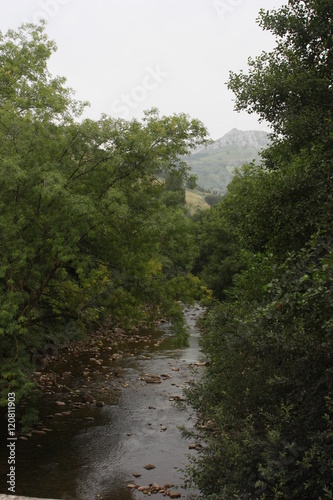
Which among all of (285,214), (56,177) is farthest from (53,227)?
(285,214)

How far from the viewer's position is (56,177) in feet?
36.0

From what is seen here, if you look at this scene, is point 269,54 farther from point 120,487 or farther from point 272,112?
point 120,487

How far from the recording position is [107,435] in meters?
12.8

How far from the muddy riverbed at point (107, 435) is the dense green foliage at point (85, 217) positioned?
76.5 inches

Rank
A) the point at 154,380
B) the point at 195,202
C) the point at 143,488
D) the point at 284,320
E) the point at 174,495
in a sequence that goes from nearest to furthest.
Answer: the point at 284,320 < the point at 174,495 < the point at 143,488 < the point at 154,380 < the point at 195,202

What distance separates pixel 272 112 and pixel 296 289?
23.7 feet

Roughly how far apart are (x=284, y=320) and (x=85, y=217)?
636 cm

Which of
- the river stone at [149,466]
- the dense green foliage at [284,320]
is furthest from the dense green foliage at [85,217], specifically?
the river stone at [149,466]

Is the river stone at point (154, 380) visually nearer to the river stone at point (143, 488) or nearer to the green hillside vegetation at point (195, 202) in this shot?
the river stone at point (143, 488)

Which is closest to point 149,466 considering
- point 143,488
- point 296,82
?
point 143,488

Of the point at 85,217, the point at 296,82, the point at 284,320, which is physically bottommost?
the point at 284,320

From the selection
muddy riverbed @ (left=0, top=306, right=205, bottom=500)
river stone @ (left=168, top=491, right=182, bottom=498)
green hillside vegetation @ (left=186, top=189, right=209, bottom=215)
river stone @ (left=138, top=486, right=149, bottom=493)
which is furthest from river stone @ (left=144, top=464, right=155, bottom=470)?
green hillside vegetation @ (left=186, top=189, right=209, bottom=215)

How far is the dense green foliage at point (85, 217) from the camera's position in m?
11.2

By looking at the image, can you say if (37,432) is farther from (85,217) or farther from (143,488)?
(85,217)
